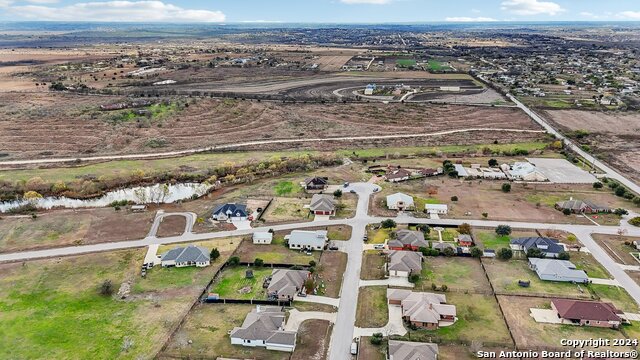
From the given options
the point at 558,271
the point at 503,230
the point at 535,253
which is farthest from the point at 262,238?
the point at 558,271

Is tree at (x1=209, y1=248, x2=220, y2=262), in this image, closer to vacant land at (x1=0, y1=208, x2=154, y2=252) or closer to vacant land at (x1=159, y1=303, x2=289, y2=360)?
vacant land at (x1=159, y1=303, x2=289, y2=360)

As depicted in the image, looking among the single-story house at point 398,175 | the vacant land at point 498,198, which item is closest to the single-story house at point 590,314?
the vacant land at point 498,198

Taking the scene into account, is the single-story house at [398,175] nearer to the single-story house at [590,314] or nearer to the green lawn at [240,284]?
the green lawn at [240,284]

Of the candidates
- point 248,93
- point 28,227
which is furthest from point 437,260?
point 248,93

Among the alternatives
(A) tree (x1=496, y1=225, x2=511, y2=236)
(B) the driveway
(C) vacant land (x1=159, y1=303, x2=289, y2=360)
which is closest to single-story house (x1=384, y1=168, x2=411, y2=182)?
(A) tree (x1=496, y1=225, x2=511, y2=236)

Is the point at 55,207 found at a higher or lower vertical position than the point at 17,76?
lower

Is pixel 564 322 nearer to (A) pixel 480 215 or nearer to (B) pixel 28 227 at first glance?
(A) pixel 480 215
